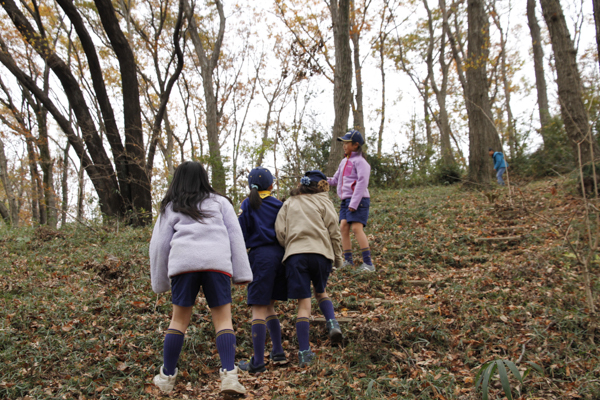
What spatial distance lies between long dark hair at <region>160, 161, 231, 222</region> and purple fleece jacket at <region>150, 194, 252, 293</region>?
5 cm

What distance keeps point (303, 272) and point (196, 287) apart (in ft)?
3.21

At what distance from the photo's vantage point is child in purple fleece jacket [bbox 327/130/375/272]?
18.3ft

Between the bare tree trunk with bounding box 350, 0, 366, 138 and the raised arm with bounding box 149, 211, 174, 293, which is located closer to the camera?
the raised arm with bounding box 149, 211, 174, 293

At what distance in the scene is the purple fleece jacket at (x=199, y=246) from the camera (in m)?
2.98

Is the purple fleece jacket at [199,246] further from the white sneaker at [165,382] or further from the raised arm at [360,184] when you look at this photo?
the raised arm at [360,184]

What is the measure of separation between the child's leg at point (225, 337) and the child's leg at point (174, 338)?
246 mm

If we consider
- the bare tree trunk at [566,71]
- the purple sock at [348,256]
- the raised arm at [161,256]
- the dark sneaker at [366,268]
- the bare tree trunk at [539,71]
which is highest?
the bare tree trunk at [539,71]

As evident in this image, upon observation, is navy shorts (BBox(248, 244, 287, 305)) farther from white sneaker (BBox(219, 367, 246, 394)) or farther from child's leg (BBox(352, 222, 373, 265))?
child's leg (BBox(352, 222, 373, 265))

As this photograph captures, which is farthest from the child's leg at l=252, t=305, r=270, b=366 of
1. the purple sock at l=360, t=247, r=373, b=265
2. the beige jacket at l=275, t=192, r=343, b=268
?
the purple sock at l=360, t=247, r=373, b=265

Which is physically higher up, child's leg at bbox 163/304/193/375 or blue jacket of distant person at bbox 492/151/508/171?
blue jacket of distant person at bbox 492/151/508/171

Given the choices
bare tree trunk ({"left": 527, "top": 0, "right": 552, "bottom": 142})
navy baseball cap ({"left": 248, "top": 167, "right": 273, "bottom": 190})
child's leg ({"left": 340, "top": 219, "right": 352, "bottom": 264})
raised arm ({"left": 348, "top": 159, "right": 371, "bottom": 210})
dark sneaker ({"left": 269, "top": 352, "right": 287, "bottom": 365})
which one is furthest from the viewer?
bare tree trunk ({"left": 527, "top": 0, "right": 552, "bottom": 142})

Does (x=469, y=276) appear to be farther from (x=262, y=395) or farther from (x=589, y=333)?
(x=262, y=395)

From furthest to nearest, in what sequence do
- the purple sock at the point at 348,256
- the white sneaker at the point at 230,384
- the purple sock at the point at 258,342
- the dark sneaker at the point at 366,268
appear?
the purple sock at the point at 348,256 → the dark sneaker at the point at 366,268 → the purple sock at the point at 258,342 → the white sneaker at the point at 230,384

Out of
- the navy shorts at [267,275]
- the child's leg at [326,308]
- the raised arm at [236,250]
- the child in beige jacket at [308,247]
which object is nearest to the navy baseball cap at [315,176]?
the child in beige jacket at [308,247]
